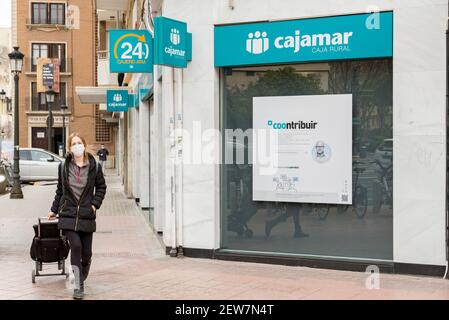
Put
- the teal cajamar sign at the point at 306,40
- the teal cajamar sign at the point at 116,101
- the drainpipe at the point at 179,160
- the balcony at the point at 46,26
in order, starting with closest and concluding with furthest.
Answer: the teal cajamar sign at the point at 306,40 < the drainpipe at the point at 179,160 < the teal cajamar sign at the point at 116,101 < the balcony at the point at 46,26

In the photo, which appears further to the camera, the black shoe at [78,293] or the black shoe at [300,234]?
the black shoe at [300,234]

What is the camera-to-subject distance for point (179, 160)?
9109mm

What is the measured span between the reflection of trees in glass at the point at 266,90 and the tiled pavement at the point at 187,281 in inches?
78.1

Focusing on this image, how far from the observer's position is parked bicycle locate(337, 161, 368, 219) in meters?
8.17

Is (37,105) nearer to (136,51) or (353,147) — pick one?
(136,51)

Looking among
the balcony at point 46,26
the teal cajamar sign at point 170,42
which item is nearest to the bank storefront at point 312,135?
the teal cajamar sign at point 170,42

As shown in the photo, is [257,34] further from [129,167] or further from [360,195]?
[129,167]

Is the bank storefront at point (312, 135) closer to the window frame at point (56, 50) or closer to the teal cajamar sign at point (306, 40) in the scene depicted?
the teal cajamar sign at point (306, 40)

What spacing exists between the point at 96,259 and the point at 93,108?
44.1 meters

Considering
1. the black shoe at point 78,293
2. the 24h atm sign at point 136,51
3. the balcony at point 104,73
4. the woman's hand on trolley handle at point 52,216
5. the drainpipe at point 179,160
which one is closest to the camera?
the black shoe at point 78,293

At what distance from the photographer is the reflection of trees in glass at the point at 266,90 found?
27.9 ft

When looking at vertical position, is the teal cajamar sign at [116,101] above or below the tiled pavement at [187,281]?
above

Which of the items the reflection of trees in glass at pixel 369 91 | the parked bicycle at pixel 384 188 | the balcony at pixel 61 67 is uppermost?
the balcony at pixel 61 67

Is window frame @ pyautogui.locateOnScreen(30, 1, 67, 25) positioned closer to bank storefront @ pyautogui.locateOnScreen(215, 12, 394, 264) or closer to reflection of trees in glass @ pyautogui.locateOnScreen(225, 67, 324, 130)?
reflection of trees in glass @ pyautogui.locateOnScreen(225, 67, 324, 130)
